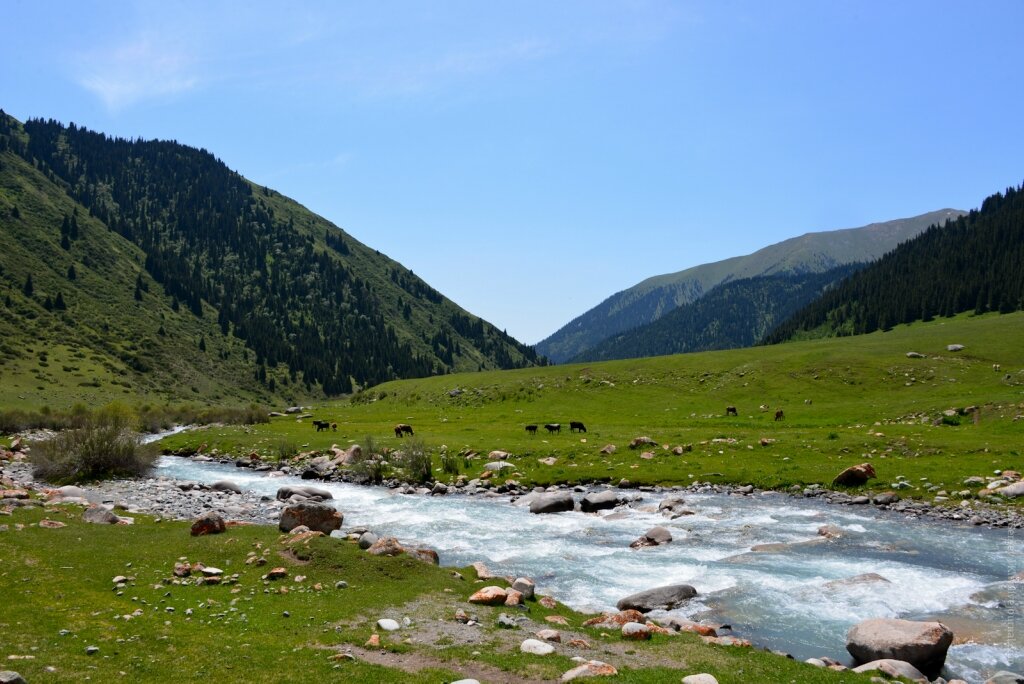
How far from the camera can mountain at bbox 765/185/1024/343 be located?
427 feet

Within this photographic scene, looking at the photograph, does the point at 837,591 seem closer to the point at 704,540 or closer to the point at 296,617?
the point at 704,540

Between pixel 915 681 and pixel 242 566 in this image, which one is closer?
pixel 915 681

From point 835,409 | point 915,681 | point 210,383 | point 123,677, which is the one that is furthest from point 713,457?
point 210,383

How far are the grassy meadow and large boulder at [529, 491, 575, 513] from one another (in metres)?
5.64

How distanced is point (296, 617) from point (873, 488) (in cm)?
2784

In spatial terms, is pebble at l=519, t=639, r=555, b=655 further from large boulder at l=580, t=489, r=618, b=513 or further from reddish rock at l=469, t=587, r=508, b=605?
large boulder at l=580, t=489, r=618, b=513

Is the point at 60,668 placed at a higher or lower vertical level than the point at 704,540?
higher

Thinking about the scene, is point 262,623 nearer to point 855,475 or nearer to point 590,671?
point 590,671

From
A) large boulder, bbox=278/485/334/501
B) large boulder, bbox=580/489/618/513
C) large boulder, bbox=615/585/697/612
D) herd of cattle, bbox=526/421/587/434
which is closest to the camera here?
large boulder, bbox=615/585/697/612

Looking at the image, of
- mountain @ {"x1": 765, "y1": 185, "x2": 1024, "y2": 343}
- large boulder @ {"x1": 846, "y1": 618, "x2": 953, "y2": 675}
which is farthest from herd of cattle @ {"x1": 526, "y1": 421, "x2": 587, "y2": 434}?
mountain @ {"x1": 765, "y1": 185, "x2": 1024, "y2": 343}

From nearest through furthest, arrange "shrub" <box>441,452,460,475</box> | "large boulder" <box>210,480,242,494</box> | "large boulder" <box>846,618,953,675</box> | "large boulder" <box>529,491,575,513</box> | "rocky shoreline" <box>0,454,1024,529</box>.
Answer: "large boulder" <box>846,618,953,675</box>
"rocky shoreline" <box>0,454,1024,529</box>
"large boulder" <box>529,491,575,513</box>
"large boulder" <box>210,480,242,494</box>
"shrub" <box>441,452,460,475</box>

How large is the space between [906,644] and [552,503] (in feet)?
60.0

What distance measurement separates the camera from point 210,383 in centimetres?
15375

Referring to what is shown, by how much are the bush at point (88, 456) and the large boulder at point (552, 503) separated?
83.9ft
